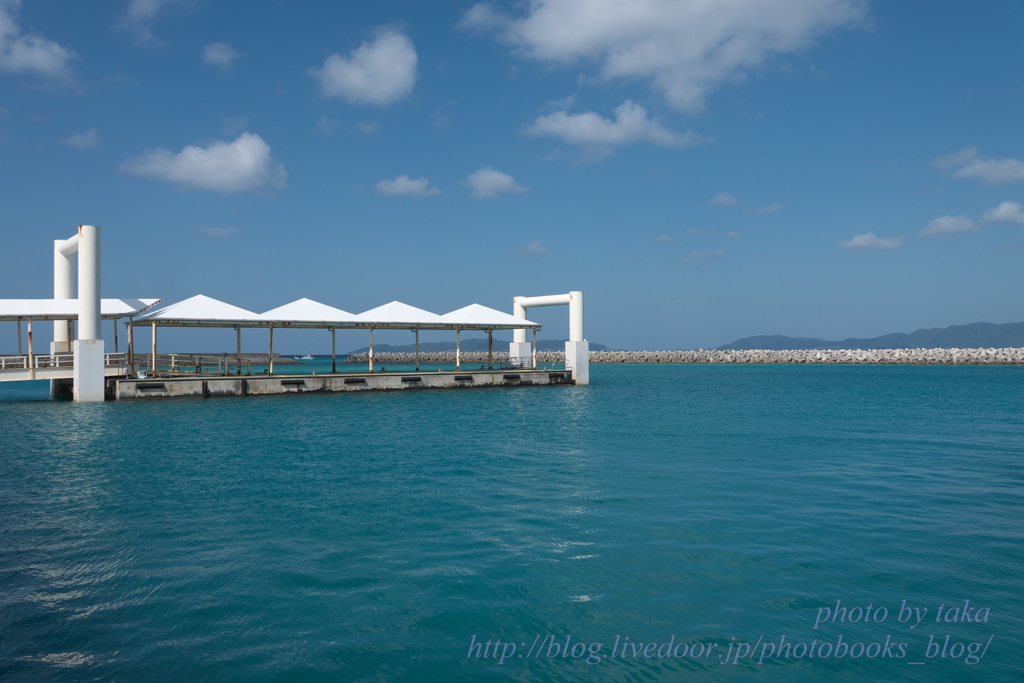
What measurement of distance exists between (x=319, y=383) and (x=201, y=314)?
628cm

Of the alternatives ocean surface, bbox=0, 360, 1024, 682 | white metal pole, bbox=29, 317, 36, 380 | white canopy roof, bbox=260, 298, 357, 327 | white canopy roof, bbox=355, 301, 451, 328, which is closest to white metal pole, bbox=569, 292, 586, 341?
white canopy roof, bbox=355, 301, 451, 328

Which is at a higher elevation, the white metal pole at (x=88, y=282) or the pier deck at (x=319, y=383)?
the white metal pole at (x=88, y=282)

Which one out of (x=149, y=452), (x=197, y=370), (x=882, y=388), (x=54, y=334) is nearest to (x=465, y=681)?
(x=149, y=452)

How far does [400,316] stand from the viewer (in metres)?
32.2

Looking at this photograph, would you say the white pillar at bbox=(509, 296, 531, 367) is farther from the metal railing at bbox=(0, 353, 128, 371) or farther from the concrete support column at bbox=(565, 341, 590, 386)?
the metal railing at bbox=(0, 353, 128, 371)

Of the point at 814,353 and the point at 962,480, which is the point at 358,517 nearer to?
the point at 962,480

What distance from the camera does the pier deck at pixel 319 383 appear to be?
86.8ft

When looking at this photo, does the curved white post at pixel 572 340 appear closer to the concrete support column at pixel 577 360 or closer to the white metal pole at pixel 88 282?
the concrete support column at pixel 577 360

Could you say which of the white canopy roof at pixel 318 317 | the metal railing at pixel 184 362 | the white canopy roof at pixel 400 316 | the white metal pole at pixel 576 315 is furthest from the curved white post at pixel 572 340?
the metal railing at pixel 184 362

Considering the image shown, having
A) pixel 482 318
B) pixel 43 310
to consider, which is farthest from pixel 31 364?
pixel 482 318

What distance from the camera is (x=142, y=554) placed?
25.6 feet

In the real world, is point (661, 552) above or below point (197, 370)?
below

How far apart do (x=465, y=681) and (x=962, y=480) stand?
38.1ft

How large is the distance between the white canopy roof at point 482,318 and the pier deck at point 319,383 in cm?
270
